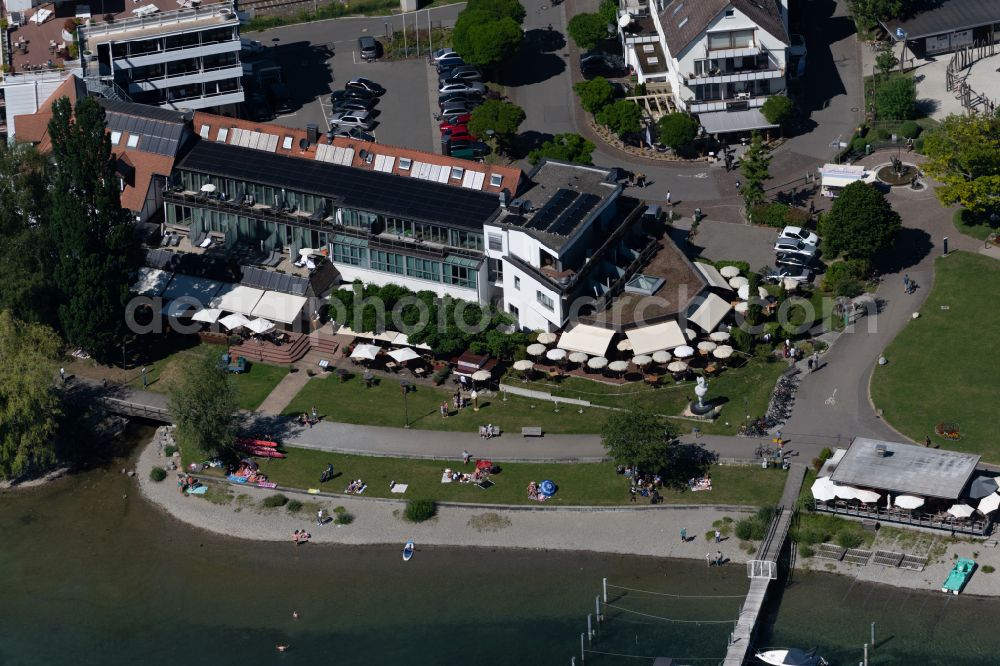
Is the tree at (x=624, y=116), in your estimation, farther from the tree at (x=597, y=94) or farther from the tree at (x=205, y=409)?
the tree at (x=205, y=409)

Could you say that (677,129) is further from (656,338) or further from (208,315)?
(208,315)

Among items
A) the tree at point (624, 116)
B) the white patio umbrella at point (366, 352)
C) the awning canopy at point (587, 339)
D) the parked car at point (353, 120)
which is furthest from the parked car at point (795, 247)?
the parked car at point (353, 120)

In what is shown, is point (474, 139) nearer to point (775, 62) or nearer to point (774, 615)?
point (775, 62)

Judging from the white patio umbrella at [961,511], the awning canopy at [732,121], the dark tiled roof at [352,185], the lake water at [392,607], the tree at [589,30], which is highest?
the tree at [589,30]

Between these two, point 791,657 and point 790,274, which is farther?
point 790,274

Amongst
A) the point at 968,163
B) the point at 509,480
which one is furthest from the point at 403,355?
the point at 968,163

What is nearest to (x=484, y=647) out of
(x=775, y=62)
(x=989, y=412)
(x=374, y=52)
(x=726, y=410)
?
(x=726, y=410)
